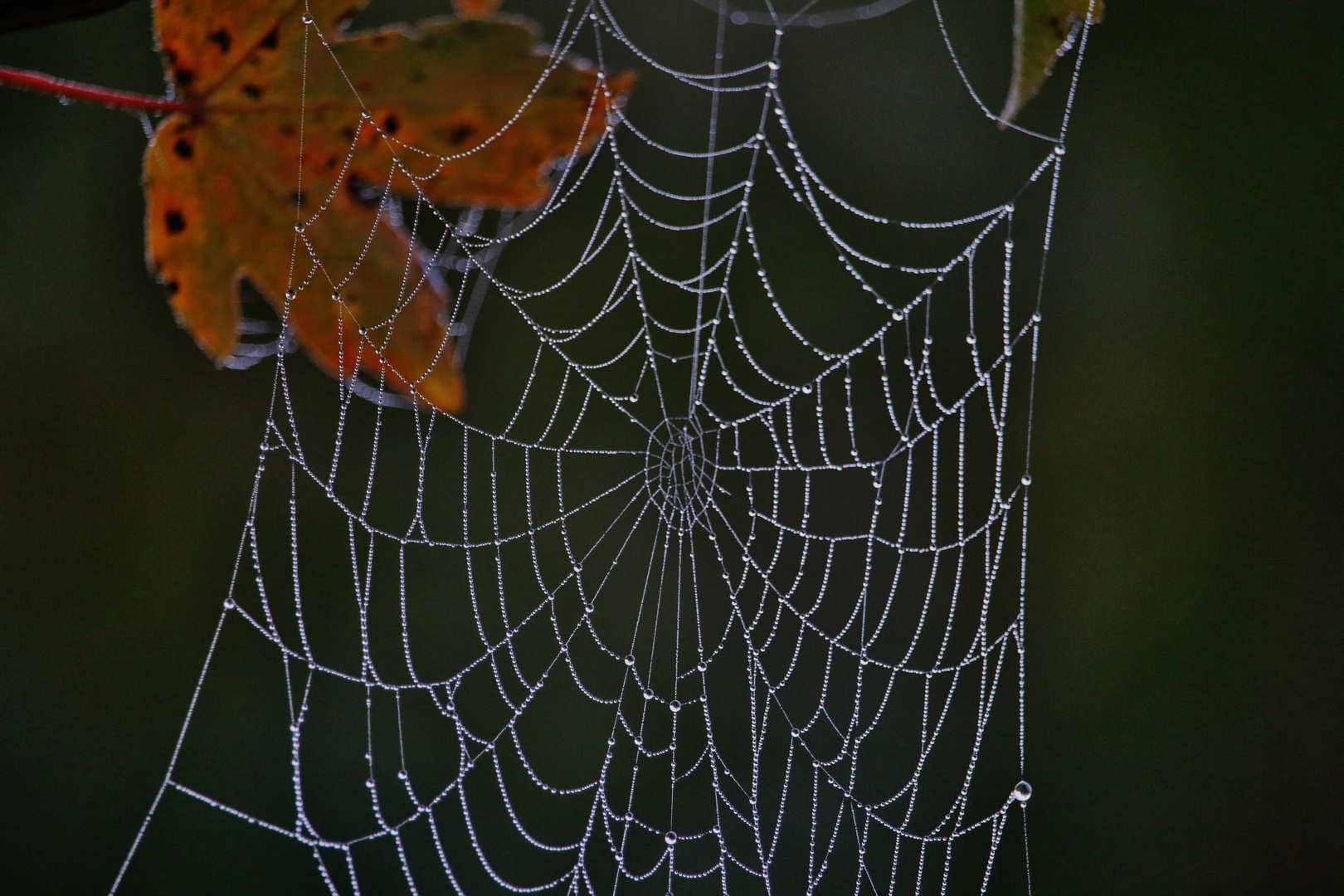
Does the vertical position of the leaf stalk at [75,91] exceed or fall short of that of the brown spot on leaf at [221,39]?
it falls short

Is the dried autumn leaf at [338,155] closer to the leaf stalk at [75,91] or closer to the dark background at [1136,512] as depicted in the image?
the leaf stalk at [75,91]

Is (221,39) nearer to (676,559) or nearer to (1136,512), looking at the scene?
(676,559)

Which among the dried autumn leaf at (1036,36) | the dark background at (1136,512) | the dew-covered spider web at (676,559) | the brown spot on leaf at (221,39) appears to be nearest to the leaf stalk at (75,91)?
the brown spot on leaf at (221,39)

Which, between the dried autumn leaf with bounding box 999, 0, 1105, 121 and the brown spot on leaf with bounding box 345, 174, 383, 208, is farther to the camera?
the brown spot on leaf with bounding box 345, 174, 383, 208

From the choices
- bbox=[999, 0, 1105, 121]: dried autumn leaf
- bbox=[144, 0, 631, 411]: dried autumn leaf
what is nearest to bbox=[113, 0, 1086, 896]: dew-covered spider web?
bbox=[144, 0, 631, 411]: dried autumn leaf

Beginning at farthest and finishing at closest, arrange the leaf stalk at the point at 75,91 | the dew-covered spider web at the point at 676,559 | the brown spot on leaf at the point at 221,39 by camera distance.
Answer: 1. the dew-covered spider web at the point at 676,559
2. the brown spot on leaf at the point at 221,39
3. the leaf stalk at the point at 75,91

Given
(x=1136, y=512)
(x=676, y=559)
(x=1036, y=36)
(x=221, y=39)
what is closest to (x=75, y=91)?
(x=221, y=39)

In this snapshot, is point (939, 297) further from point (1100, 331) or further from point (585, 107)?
point (585, 107)

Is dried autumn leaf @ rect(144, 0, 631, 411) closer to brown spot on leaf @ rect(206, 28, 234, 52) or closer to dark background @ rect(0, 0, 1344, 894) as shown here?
brown spot on leaf @ rect(206, 28, 234, 52)
